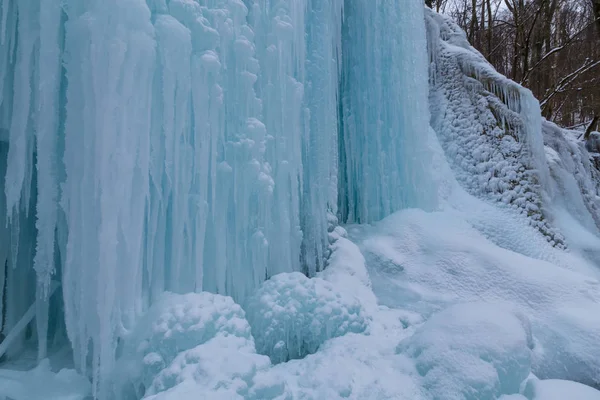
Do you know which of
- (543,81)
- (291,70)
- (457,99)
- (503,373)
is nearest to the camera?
(503,373)

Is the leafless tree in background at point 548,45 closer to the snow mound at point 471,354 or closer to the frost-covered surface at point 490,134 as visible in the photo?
the frost-covered surface at point 490,134

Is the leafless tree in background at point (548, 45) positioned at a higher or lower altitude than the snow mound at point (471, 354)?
higher

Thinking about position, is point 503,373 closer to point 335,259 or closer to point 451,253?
point 335,259

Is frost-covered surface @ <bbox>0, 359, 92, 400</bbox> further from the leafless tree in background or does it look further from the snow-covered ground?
the leafless tree in background

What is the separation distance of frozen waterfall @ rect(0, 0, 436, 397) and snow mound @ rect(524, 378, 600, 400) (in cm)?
180

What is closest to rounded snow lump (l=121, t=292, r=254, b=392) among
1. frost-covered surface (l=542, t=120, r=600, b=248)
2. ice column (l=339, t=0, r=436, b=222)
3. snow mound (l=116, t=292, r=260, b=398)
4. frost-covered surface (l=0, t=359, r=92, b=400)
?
snow mound (l=116, t=292, r=260, b=398)

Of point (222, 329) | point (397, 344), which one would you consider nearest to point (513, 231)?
point (397, 344)

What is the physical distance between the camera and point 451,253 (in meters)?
4.19

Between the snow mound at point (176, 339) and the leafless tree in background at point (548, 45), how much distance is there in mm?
10347

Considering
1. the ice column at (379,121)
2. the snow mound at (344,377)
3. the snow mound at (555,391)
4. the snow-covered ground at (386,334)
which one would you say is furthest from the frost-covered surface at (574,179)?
the snow mound at (344,377)

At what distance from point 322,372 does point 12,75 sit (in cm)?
221

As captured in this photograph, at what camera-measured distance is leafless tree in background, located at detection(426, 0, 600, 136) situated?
35.0ft

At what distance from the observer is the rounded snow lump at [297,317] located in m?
2.59

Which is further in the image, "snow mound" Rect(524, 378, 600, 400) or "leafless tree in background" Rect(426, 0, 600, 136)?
"leafless tree in background" Rect(426, 0, 600, 136)
